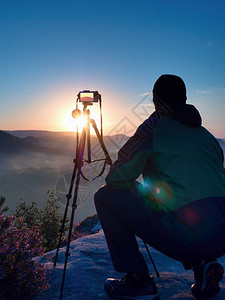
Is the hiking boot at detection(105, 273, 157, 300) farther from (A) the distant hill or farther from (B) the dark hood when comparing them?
(A) the distant hill

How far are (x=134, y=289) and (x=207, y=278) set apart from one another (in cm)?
72

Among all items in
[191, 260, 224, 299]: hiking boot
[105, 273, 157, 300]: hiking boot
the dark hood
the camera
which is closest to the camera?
the dark hood

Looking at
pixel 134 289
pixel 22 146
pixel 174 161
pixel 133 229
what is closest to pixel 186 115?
pixel 174 161

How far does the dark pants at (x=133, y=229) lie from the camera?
2.37 metres

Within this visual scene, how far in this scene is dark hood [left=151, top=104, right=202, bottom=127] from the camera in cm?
243

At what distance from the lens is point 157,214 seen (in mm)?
2447

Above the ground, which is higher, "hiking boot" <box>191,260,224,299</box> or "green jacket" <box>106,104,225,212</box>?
"green jacket" <box>106,104,225,212</box>

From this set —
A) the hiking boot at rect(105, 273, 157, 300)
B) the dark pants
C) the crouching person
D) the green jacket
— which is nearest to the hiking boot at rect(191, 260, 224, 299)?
the crouching person

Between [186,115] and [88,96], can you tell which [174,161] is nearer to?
[186,115]

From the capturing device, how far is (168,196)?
238cm

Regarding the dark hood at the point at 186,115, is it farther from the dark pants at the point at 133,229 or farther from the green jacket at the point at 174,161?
the dark pants at the point at 133,229

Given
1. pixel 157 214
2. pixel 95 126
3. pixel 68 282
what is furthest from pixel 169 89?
pixel 68 282

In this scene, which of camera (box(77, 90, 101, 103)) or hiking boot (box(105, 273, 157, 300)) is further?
camera (box(77, 90, 101, 103))

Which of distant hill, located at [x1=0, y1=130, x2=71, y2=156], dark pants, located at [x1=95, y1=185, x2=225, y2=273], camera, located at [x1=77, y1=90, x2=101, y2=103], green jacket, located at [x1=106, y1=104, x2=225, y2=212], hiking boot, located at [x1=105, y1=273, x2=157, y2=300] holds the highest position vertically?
distant hill, located at [x1=0, y1=130, x2=71, y2=156]
